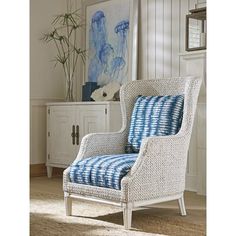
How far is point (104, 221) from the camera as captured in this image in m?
2.94

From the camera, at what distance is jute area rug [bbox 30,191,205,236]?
8.72ft

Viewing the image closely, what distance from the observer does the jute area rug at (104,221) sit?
2658 mm

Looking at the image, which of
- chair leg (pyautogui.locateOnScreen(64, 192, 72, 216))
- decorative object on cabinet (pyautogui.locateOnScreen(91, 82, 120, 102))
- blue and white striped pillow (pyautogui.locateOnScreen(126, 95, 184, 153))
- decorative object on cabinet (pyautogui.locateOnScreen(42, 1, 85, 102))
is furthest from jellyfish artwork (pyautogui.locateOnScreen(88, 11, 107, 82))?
chair leg (pyautogui.locateOnScreen(64, 192, 72, 216))

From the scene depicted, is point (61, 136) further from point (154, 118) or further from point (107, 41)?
point (154, 118)

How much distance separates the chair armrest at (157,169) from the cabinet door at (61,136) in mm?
1918

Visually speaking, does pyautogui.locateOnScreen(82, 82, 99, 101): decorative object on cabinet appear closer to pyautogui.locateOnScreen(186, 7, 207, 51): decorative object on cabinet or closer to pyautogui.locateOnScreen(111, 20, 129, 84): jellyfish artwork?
pyautogui.locateOnScreen(111, 20, 129, 84): jellyfish artwork

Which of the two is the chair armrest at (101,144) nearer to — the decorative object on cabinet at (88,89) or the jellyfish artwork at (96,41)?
the decorative object on cabinet at (88,89)

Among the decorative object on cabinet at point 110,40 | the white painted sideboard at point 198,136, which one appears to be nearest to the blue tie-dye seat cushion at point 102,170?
the white painted sideboard at point 198,136

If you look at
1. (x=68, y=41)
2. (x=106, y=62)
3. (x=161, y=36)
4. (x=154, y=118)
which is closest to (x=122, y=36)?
(x=106, y=62)

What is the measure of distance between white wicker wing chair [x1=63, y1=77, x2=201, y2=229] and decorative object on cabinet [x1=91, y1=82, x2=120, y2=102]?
1.13 m

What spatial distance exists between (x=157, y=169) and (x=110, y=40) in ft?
7.97
